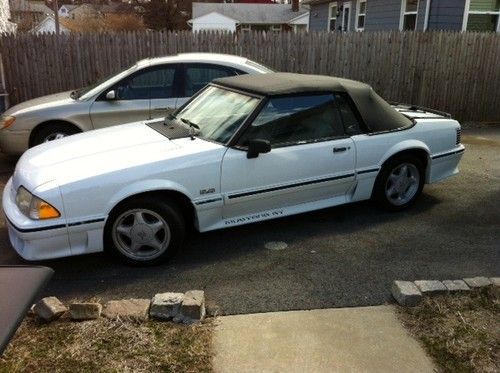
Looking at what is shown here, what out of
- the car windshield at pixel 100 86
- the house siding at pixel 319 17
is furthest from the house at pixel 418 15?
the car windshield at pixel 100 86

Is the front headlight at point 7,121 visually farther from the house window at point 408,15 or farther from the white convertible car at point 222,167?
the house window at point 408,15

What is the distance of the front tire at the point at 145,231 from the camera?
13.4ft

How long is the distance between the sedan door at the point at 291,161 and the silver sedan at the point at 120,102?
8.36ft

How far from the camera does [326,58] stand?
1087 centimetres

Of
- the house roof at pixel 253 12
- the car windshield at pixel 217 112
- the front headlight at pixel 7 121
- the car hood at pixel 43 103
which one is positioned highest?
Result: the house roof at pixel 253 12

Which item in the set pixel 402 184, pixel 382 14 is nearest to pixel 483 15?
pixel 382 14

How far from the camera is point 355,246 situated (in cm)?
474

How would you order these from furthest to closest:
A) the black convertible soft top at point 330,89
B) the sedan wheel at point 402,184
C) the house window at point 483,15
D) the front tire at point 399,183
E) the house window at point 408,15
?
the house window at point 408,15 < the house window at point 483,15 < the sedan wheel at point 402,184 < the front tire at point 399,183 < the black convertible soft top at point 330,89

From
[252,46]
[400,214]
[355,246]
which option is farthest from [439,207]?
[252,46]

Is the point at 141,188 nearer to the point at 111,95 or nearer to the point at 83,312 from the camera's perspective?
the point at 83,312

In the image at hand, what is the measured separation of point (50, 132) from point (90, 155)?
313cm

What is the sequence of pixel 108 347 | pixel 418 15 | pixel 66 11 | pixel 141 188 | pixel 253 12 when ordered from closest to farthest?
pixel 108 347, pixel 141 188, pixel 418 15, pixel 253 12, pixel 66 11

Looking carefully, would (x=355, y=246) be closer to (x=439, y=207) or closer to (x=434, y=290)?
(x=434, y=290)

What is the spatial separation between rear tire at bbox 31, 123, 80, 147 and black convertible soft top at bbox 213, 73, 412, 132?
284 centimetres
